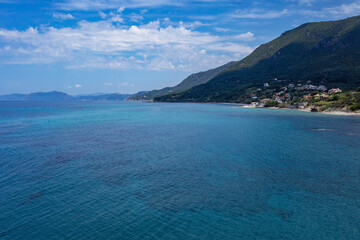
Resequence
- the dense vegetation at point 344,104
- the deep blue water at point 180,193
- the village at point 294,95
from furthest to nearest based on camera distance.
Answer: the village at point 294,95
the dense vegetation at point 344,104
the deep blue water at point 180,193

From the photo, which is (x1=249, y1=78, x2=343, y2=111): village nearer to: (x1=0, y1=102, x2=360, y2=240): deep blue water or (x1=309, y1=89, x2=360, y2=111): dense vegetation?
(x1=309, y1=89, x2=360, y2=111): dense vegetation

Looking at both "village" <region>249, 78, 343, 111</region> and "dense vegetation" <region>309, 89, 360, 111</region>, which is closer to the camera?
"dense vegetation" <region>309, 89, 360, 111</region>

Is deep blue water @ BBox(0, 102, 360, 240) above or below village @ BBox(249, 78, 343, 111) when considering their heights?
below

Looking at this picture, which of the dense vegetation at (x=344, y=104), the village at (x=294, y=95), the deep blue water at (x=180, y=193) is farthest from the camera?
the village at (x=294, y=95)

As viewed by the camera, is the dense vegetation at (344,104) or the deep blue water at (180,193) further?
the dense vegetation at (344,104)

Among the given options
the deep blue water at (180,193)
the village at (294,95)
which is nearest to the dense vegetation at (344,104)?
the village at (294,95)

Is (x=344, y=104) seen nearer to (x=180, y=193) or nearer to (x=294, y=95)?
(x=294, y=95)

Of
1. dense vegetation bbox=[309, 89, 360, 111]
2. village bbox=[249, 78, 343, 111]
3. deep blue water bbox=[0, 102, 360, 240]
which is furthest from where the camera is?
village bbox=[249, 78, 343, 111]

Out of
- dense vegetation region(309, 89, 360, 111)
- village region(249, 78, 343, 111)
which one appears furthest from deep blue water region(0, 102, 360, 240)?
village region(249, 78, 343, 111)

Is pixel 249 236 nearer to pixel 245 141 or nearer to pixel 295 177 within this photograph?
pixel 295 177

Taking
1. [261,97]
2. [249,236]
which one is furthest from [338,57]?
[249,236]

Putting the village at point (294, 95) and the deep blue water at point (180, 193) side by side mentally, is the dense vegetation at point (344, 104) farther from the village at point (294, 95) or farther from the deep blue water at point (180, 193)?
the deep blue water at point (180, 193)

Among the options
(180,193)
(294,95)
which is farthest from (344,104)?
(180,193)
